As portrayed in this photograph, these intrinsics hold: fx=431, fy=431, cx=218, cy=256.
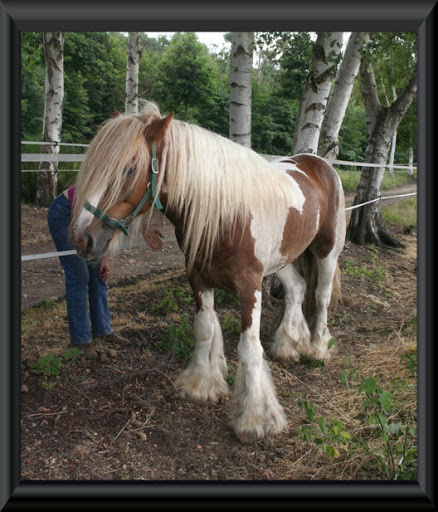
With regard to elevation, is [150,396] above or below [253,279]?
below

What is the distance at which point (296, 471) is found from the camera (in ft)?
7.82

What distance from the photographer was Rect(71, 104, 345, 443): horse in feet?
7.22

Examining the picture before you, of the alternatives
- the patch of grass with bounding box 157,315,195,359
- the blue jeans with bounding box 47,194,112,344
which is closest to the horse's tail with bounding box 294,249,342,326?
the patch of grass with bounding box 157,315,195,359

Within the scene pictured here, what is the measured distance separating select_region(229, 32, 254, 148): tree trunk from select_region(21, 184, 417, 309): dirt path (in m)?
1.50

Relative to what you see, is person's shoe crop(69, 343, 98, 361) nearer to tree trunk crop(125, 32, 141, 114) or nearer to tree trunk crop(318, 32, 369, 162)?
tree trunk crop(318, 32, 369, 162)

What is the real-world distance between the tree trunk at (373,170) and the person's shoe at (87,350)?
218 inches

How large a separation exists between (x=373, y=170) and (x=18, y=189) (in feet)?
22.9

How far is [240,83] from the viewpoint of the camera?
415 centimetres

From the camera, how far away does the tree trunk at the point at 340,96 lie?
554cm

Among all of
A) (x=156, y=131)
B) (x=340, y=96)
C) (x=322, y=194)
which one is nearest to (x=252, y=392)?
(x=156, y=131)
